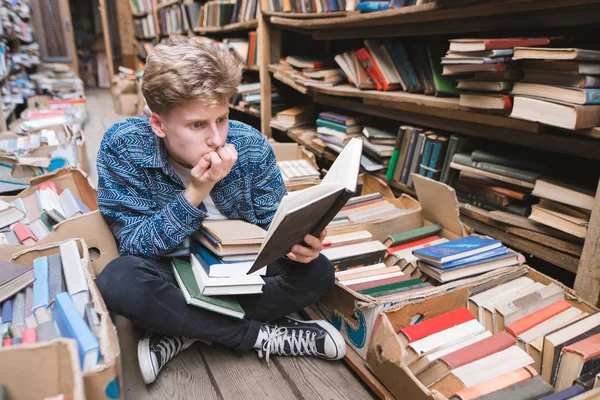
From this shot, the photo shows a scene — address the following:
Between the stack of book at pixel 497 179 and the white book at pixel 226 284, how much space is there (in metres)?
0.96

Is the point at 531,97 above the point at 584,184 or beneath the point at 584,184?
above

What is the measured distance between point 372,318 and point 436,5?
1.09 metres

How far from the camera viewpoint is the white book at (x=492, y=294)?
1.14 m

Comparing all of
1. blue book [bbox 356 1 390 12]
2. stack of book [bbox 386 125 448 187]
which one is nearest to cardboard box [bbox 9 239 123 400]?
stack of book [bbox 386 125 448 187]

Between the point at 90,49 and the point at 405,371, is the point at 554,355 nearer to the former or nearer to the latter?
the point at 405,371

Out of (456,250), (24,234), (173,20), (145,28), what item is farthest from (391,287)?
(145,28)

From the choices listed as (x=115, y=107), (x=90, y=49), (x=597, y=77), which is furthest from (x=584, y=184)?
(x=90, y=49)

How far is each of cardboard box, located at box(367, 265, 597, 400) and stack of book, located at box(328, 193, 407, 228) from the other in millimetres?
488

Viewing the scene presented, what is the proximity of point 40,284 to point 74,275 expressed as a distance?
2.9 inches

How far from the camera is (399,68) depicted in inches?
73.8

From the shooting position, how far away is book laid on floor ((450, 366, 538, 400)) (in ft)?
2.77

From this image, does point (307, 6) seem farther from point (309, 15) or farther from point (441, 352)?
point (441, 352)

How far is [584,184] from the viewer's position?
1317mm

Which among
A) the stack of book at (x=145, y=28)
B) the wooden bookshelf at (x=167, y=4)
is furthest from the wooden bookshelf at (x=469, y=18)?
the stack of book at (x=145, y=28)
